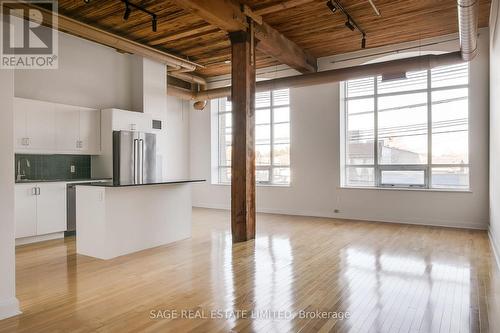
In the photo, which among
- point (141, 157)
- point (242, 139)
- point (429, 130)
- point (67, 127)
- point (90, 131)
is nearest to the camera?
point (242, 139)

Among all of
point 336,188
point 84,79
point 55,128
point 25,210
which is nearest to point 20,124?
point 55,128

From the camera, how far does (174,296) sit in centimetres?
315

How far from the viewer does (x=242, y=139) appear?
532 cm

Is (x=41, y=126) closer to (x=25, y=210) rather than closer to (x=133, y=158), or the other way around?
(x=25, y=210)

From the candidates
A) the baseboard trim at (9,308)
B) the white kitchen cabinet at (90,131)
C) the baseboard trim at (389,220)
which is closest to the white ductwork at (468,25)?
the baseboard trim at (389,220)

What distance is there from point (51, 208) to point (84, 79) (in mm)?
2508

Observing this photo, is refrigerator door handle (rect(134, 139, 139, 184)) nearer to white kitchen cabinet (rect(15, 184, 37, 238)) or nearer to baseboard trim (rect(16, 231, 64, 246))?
baseboard trim (rect(16, 231, 64, 246))

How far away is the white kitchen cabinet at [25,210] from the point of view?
16.9 ft

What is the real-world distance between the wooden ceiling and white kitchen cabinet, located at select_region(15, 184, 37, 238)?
111 inches

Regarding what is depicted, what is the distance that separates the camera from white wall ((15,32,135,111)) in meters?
5.85

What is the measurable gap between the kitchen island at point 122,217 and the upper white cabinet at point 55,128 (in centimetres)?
163

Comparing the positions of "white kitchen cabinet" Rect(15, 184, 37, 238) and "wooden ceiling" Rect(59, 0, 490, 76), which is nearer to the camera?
"white kitchen cabinet" Rect(15, 184, 37, 238)

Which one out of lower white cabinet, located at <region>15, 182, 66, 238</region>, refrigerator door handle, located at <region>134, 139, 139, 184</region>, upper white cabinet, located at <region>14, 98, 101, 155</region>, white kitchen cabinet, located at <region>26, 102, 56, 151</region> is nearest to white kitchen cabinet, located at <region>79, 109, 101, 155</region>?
upper white cabinet, located at <region>14, 98, 101, 155</region>

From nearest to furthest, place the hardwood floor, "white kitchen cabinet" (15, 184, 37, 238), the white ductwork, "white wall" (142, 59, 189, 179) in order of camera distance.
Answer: the hardwood floor
the white ductwork
"white kitchen cabinet" (15, 184, 37, 238)
"white wall" (142, 59, 189, 179)
